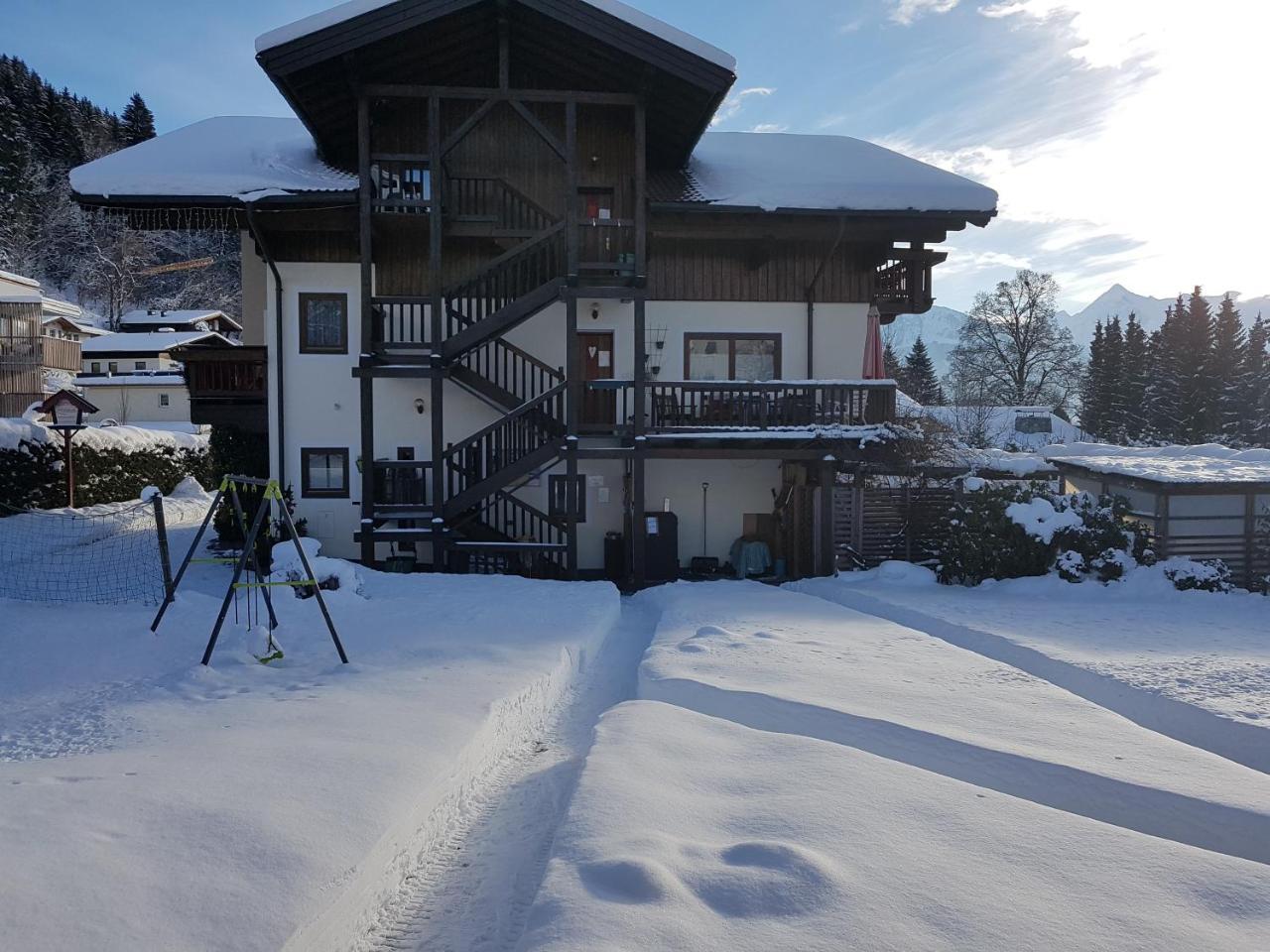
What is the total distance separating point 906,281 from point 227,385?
15.4m

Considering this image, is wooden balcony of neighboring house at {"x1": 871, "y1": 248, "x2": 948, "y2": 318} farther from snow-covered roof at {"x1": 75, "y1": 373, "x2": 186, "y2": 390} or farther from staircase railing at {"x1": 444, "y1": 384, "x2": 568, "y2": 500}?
snow-covered roof at {"x1": 75, "y1": 373, "x2": 186, "y2": 390}

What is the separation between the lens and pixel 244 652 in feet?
26.9

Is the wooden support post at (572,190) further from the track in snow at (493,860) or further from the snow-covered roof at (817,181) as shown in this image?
the track in snow at (493,860)

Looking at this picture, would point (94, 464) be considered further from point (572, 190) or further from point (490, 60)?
point (572, 190)

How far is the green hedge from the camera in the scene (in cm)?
1698

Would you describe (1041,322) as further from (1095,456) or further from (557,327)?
(557,327)

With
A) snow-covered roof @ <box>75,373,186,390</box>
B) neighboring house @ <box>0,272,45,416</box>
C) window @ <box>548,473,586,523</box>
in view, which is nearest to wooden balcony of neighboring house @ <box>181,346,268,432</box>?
window @ <box>548,473,586,523</box>

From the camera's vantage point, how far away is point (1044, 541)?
538 inches

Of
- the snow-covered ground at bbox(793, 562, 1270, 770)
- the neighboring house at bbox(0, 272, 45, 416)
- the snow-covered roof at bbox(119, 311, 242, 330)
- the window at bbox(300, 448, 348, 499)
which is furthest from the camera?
the snow-covered roof at bbox(119, 311, 242, 330)

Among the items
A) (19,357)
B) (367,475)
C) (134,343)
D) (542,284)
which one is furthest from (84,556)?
(134,343)

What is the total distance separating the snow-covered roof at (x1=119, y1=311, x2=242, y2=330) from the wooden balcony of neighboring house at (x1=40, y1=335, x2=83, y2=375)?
67.2ft

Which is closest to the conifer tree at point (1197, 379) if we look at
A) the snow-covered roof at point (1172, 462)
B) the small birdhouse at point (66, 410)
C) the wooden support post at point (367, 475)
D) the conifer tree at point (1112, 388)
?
the conifer tree at point (1112, 388)

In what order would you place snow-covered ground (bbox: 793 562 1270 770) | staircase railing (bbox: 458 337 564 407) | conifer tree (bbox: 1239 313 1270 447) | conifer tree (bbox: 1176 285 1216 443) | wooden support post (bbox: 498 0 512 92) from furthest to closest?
conifer tree (bbox: 1176 285 1216 443), conifer tree (bbox: 1239 313 1270 447), staircase railing (bbox: 458 337 564 407), wooden support post (bbox: 498 0 512 92), snow-covered ground (bbox: 793 562 1270 770)

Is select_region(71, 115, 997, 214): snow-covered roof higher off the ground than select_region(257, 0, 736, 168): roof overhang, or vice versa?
select_region(257, 0, 736, 168): roof overhang
